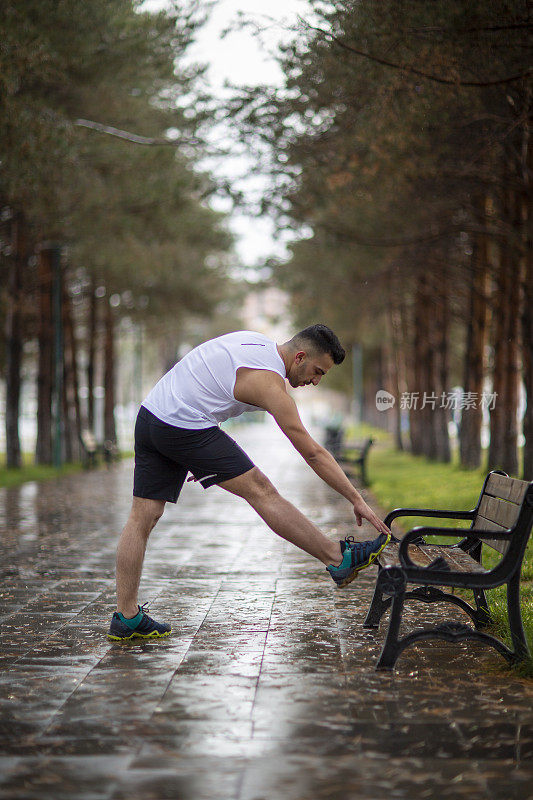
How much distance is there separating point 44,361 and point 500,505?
66.9ft

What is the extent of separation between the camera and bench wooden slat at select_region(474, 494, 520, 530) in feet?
16.6

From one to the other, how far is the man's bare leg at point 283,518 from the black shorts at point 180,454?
0.06m

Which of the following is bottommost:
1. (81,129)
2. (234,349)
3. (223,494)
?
(223,494)

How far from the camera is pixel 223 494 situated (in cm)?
1764

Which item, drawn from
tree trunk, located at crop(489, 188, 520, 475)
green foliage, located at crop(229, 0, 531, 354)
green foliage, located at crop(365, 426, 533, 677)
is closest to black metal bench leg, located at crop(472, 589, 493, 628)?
green foliage, located at crop(365, 426, 533, 677)

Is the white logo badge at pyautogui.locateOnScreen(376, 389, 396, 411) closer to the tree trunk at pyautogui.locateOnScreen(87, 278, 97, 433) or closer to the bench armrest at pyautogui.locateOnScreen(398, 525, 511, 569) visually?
the tree trunk at pyautogui.locateOnScreen(87, 278, 97, 433)

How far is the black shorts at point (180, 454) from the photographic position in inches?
216

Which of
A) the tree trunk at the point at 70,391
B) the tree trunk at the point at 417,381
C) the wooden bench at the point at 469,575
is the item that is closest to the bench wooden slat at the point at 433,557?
the wooden bench at the point at 469,575

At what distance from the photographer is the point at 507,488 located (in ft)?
17.6

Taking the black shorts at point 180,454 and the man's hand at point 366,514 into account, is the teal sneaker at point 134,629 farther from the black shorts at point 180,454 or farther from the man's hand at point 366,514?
the man's hand at point 366,514

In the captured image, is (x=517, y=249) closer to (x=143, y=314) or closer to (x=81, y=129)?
(x=81, y=129)

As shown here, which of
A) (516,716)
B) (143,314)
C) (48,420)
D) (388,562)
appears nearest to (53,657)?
(388,562)

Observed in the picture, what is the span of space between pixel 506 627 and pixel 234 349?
2.05 m

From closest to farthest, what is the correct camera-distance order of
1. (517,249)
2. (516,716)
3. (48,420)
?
1. (516,716)
2. (517,249)
3. (48,420)
